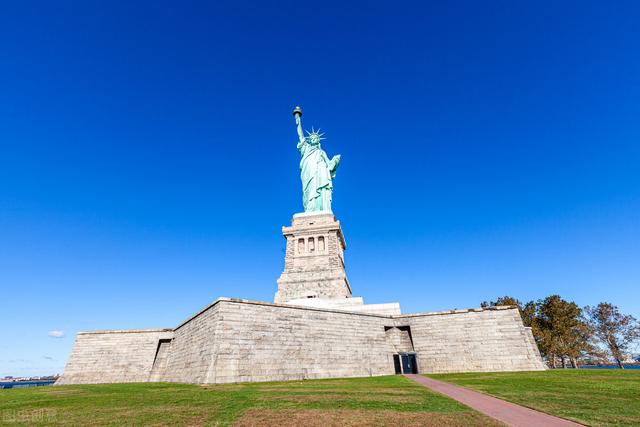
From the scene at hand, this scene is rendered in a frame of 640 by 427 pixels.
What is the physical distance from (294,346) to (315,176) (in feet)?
92.5

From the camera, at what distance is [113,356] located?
26641 mm

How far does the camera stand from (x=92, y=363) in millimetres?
26312

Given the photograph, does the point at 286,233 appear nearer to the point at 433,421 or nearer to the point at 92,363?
the point at 92,363

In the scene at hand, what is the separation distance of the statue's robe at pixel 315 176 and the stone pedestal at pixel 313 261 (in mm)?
2573

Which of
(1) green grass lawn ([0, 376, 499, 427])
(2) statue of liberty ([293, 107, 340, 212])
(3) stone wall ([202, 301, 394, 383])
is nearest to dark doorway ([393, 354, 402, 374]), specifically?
(3) stone wall ([202, 301, 394, 383])

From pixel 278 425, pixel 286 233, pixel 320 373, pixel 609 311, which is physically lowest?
pixel 278 425

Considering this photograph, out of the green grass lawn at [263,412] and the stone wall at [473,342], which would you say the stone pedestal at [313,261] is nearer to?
the stone wall at [473,342]

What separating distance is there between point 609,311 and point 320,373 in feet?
144

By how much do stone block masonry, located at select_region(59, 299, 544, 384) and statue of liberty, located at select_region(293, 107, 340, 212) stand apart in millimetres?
22019

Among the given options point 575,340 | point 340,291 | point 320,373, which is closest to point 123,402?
point 320,373

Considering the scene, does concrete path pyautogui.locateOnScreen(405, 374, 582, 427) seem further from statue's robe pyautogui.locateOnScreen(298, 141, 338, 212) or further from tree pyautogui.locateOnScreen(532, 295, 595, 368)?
tree pyautogui.locateOnScreen(532, 295, 595, 368)

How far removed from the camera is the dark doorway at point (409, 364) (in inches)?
911

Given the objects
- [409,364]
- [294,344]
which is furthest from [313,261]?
[294,344]

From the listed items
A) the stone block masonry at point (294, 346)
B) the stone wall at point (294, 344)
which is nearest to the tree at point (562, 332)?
the stone block masonry at point (294, 346)
